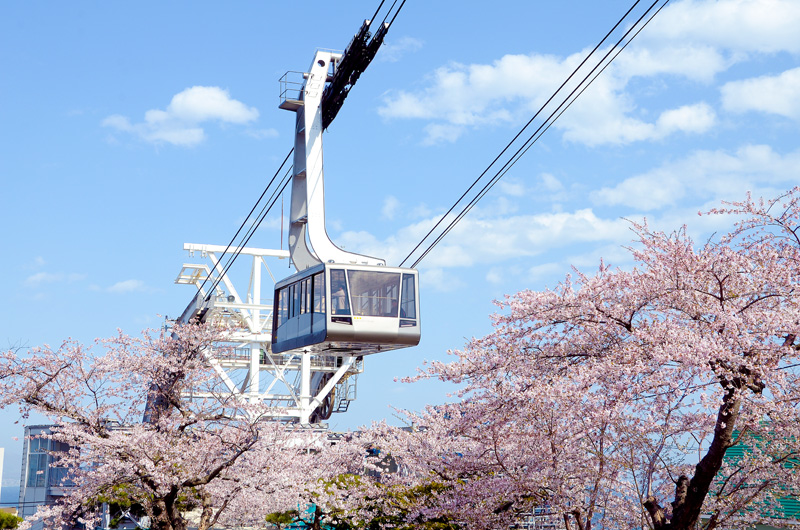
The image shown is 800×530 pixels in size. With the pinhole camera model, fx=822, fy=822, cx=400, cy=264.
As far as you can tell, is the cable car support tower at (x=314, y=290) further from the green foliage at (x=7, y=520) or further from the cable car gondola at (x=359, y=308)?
the green foliage at (x=7, y=520)

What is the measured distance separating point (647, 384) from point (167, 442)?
10.3 m

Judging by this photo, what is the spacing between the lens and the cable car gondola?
59.9ft

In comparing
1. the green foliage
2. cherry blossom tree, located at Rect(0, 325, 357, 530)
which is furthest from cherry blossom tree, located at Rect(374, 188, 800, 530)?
the green foliage

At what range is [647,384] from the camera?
8.72 meters

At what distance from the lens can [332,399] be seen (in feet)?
145

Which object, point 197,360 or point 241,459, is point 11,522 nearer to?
point 197,360

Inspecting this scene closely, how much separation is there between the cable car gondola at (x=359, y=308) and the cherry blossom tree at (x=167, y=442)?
2.41 m

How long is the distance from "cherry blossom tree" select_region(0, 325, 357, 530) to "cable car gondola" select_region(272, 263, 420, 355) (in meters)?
2.41

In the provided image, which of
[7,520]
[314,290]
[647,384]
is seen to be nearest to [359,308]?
[314,290]

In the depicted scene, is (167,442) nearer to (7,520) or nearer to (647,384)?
(647,384)

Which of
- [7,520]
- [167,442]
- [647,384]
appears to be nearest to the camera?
[647,384]

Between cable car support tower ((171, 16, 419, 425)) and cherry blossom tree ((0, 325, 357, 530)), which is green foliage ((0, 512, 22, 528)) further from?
cherry blossom tree ((0, 325, 357, 530))

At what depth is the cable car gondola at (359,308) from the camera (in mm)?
18250

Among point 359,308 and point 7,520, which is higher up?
point 359,308
